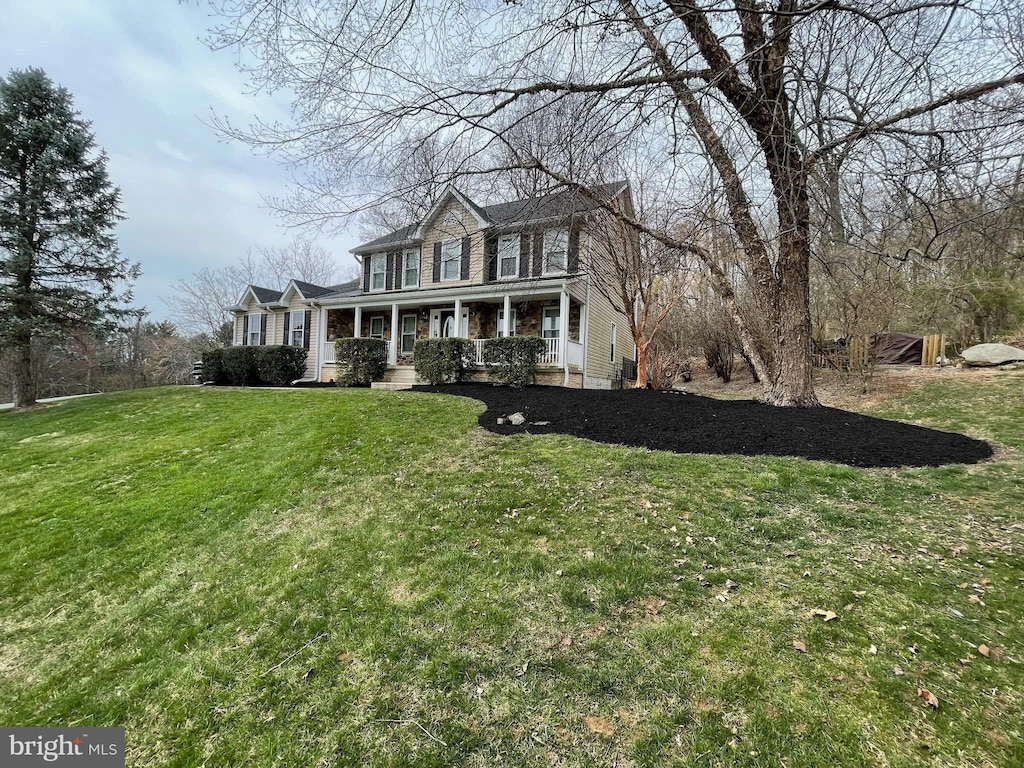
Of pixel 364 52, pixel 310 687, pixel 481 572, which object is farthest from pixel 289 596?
pixel 364 52

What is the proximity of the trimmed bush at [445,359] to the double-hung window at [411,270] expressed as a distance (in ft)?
14.5

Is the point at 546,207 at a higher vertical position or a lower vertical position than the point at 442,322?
higher

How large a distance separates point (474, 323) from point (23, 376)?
13322 mm

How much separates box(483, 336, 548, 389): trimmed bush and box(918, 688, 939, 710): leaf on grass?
9.32 meters

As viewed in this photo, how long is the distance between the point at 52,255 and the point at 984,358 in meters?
27.1

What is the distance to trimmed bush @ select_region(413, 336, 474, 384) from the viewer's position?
1198 cm

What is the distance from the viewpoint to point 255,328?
19719mm

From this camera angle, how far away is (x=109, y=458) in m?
6.39

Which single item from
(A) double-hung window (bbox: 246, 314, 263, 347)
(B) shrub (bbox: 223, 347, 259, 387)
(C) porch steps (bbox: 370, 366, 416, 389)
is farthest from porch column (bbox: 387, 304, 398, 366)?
(A) double-hung window (bbox: 246, 314, 263, 347)

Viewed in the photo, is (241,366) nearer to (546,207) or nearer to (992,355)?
(546,207)

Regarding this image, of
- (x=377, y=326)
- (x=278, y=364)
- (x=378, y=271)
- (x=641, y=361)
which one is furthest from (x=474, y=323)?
(x=278, y=364)

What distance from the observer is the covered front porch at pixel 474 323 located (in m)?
12.2

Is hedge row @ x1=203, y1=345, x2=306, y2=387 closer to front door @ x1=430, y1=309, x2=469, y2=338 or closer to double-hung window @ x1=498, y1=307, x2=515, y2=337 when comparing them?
front door @ x1=430, y1=309, x2=469, y2=338

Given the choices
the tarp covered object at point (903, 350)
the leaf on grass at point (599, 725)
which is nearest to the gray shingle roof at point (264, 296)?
the leaf on grass at point (599, 725)
